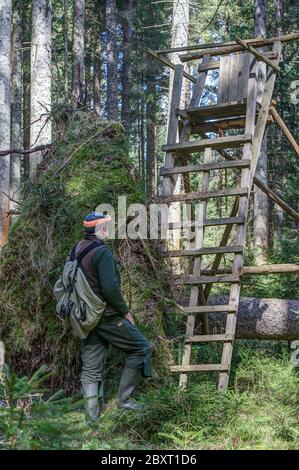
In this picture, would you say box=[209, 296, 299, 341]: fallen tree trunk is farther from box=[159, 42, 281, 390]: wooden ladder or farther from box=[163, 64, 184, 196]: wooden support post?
box=[163, 64, 184, 196]: wooden support post

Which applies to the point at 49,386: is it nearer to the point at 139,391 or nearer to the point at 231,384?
the point at 139,391

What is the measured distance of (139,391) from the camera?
21.6ft

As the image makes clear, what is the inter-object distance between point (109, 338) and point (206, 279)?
4.87 feet

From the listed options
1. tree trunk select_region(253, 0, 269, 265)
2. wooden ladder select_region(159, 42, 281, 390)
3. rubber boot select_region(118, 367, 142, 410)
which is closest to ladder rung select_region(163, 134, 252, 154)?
wooden ladder select_region(159, 42, 281, 390)

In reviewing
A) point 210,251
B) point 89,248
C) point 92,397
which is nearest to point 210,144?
point 210,251

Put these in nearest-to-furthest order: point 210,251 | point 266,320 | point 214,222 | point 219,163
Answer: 1. point 210,251
2. point 214,222
3. point 219,163
4. point 266,320

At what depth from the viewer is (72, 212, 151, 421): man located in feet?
19.8

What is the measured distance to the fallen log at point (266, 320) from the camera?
8148 millimetres

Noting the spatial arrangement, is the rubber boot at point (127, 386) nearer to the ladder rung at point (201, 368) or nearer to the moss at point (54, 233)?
the ladder rung at point (201, 368)

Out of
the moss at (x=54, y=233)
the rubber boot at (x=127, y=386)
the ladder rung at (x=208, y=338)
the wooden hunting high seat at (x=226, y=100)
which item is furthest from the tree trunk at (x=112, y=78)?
the rubber boot at (x=127, y=386)

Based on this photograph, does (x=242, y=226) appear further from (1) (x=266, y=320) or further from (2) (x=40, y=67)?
(2) (x=40, y=67)

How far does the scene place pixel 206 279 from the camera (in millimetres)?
7000

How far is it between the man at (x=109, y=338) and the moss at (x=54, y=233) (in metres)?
0.87

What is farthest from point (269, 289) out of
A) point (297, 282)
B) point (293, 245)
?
point (293, 245)
